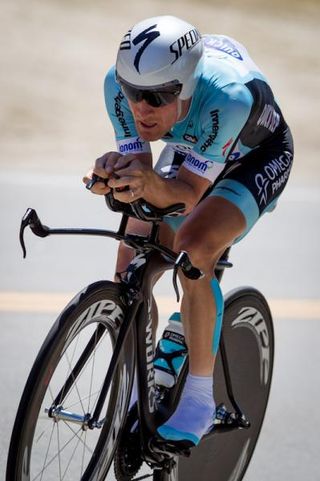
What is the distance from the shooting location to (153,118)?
12.2 feet

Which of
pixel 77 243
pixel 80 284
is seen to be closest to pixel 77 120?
pixel 77 243

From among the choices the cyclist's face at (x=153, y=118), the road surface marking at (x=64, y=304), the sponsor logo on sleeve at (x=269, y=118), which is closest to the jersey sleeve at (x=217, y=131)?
the cyclist's face at (x=153, y=118)

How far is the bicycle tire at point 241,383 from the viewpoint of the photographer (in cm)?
439

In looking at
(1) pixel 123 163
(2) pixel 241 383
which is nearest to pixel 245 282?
(2) pixel 241 383

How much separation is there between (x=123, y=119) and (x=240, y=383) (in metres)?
1.20

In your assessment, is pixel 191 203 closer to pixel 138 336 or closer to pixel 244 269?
pixel 138 336

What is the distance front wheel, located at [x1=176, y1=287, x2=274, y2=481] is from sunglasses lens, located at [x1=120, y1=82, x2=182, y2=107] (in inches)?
37.4

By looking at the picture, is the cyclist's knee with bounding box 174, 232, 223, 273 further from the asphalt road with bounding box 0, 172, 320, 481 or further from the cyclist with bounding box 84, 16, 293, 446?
the asphalt road with bounding box 0, 172, 320, 481

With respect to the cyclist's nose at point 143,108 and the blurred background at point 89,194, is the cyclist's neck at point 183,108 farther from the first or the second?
the blurred background at point 89,194

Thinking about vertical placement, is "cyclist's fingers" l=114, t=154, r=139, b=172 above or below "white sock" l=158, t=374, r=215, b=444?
above

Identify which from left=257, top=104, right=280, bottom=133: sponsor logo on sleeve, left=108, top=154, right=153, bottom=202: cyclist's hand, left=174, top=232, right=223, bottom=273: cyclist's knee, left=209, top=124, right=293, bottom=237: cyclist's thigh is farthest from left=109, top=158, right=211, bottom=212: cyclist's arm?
left=257, top=104, right=280, bottom=133: sponsor logo on sleeve

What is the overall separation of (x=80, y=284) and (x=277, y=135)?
2546mm

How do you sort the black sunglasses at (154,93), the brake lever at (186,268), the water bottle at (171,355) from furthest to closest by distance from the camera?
the water bottle at (171,355)
the black sunglasses at (154,93)
the brake lever at (186,268)

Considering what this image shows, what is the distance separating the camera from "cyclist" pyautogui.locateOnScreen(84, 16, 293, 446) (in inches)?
141
